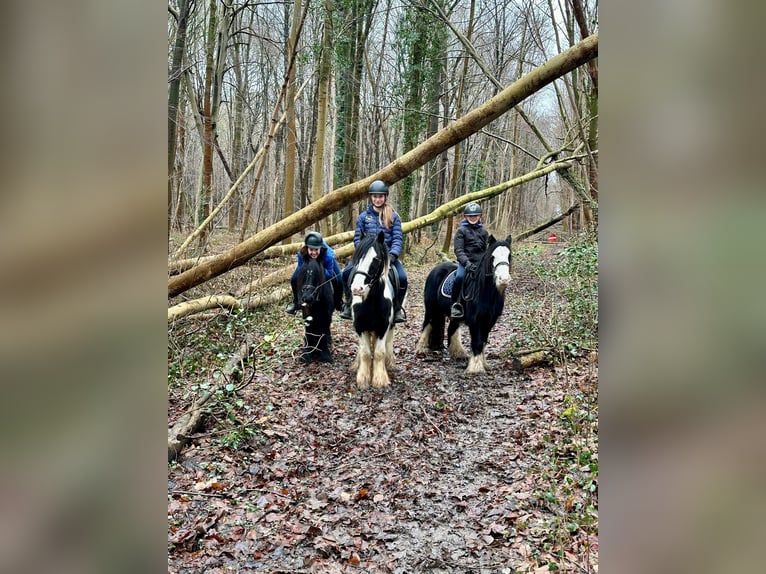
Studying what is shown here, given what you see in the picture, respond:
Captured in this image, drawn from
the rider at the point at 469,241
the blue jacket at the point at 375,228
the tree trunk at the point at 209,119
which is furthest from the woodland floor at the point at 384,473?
the tree trunk at the point at 209,119

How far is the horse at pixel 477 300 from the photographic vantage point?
617 cm

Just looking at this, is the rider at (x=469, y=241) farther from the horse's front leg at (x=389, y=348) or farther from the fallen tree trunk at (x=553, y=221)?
the fallen tree trunk at (x=553, y=221)

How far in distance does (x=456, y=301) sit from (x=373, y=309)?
1.65 metres

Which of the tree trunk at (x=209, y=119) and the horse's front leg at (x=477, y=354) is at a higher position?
the tree trunk at (x=209, y=119)

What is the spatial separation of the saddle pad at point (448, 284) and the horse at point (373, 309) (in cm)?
126

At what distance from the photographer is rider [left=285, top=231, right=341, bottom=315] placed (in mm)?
6498

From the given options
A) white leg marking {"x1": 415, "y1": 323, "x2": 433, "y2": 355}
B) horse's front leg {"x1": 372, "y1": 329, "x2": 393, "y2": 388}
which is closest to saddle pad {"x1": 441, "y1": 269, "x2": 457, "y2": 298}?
white leg marking {"x1": 415, "y1": 323, "x2": 433, "y2": 355}

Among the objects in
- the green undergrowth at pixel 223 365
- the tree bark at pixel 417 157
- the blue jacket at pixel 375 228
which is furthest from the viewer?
the blue jacket at pixel 375 228

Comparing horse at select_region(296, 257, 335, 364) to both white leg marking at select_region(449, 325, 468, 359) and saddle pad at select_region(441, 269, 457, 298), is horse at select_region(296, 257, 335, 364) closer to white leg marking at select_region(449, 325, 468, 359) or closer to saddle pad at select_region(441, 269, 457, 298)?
saddle pad at select_region(441, 269, 457, 298)

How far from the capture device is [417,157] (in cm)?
449

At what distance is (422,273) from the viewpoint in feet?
49.6

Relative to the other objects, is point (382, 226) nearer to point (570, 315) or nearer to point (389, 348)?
point (389, 348)

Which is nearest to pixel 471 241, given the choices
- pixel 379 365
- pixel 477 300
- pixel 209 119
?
pixel 477 300
